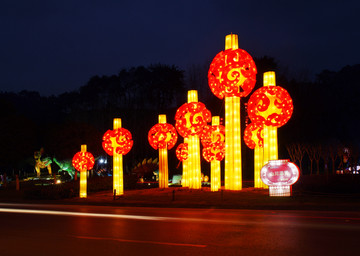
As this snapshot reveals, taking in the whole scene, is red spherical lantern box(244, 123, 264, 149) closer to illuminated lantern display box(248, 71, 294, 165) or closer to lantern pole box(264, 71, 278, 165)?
lantern pole box(264, 71, 278, 165)

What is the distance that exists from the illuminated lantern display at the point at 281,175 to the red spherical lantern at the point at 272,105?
2.02 metres

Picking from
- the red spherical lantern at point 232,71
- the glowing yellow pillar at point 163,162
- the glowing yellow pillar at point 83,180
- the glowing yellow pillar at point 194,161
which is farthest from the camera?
the glowing yellow pillar at point 163,162

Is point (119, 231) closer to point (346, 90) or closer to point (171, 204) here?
point (171, 204)

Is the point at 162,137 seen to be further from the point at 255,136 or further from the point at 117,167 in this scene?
the point at 255,136

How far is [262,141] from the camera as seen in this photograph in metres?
24.9

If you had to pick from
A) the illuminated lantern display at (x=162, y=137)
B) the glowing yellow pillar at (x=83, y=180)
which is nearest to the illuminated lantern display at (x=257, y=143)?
the illuminated lantern display at (x=162, y=137)

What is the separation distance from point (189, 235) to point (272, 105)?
10671mm

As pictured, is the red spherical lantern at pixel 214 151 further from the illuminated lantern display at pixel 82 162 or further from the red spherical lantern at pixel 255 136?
the illuminated lantern display at pixel 82 162

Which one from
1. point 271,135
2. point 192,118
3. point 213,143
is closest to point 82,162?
point 192,118

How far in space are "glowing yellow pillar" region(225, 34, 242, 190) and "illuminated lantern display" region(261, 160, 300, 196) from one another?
2.71m

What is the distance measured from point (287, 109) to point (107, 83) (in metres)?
41.4

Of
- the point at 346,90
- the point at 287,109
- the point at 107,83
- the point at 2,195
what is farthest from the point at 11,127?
the point at 346,90

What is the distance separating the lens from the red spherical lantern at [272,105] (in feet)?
62.6

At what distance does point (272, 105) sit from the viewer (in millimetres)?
19234
